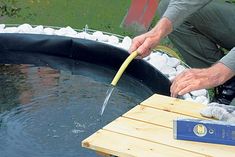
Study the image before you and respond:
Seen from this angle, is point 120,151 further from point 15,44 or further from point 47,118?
point 15,44

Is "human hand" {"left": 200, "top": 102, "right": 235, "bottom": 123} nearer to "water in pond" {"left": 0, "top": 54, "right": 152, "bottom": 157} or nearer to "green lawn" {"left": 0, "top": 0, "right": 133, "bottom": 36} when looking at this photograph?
"water in pond" {"left": 0, "top": 54, "right": 152, "bottom": 157}

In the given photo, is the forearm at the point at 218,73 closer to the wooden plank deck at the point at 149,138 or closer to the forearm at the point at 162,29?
the wooden plank deck at the point at 149,138

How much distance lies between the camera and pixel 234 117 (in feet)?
6.17

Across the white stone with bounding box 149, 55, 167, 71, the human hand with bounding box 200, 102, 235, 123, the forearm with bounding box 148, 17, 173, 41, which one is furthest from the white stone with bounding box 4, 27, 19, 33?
the human hand with bounding box 200, 102, 235, 123

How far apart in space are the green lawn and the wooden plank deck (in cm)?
238

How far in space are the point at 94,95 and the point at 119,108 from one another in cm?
22

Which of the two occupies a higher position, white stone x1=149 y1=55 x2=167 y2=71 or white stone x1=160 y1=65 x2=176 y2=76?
white stone x1=149 y1=55 x2=167 y2=71

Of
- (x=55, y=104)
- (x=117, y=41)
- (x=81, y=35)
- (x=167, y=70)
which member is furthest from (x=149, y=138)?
(x=81, y=35)

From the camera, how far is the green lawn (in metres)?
4.65

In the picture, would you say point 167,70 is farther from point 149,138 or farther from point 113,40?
point 149,138

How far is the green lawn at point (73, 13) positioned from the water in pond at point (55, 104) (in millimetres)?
907

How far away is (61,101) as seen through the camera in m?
3.21

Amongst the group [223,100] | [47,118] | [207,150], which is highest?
[207,150]

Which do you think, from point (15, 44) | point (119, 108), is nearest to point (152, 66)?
point (119, 108)
